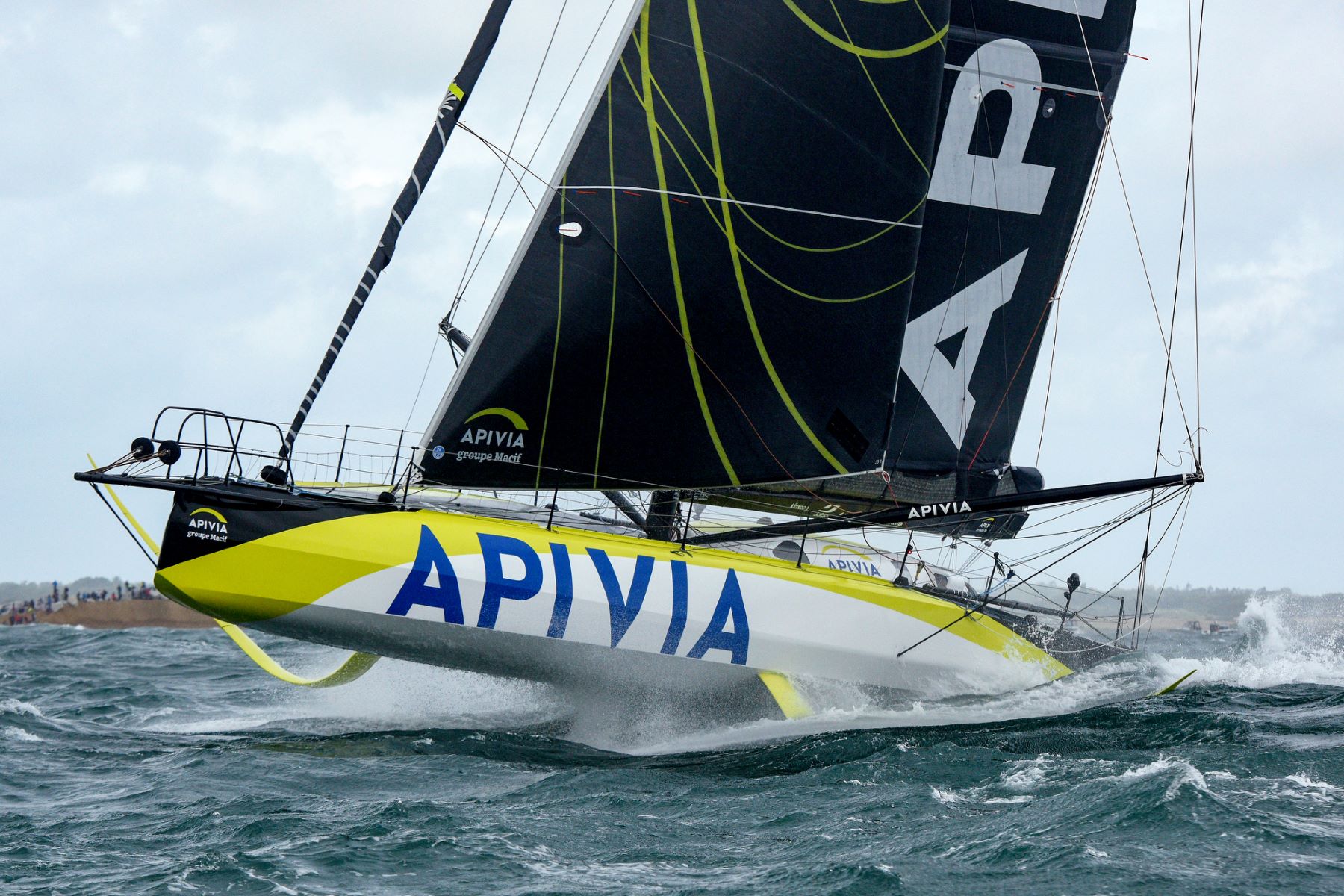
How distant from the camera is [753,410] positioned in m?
8.96

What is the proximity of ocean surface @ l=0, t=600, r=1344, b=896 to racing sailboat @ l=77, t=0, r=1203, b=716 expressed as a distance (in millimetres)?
670

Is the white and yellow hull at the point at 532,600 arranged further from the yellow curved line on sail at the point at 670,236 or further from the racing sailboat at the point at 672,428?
the yellow curved line on sail at the point at 670,236

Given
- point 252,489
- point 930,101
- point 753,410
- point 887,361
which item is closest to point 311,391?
point 252,489

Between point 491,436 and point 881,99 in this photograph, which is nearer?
point 491,436

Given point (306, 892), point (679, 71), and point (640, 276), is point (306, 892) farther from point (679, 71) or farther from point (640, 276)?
point (679, 71)

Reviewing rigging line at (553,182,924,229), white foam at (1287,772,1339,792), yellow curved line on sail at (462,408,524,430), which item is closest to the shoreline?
yellow curved line on sail at (462,408,524,430)

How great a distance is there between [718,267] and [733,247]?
0.62 ft

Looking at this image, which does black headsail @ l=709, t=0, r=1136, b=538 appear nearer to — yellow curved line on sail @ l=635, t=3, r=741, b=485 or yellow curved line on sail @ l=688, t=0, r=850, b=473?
yellow curved line on sail @ l=688, t=0, r=850, b=473

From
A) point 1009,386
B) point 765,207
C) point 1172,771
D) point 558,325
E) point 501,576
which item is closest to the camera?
point 1172,771

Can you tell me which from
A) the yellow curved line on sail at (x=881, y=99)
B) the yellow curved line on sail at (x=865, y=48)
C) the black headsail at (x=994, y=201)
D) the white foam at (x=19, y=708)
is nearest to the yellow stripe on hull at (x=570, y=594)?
the black headsail at (x=994, y=201)

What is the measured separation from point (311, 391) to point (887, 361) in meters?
4.39

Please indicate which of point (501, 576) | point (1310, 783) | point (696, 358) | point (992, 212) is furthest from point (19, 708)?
point (992, 212)

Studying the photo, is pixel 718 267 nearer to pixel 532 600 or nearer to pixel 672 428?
pixel 672 428

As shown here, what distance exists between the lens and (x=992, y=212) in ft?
38.4
